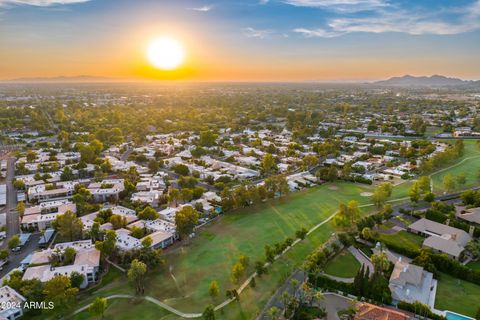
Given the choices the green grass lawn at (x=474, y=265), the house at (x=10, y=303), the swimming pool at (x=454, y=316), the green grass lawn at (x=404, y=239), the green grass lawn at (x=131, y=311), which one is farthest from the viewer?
the green grass lawn at (x=404, y=239)

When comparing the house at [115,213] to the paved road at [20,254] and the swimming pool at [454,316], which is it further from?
the swimming pool at [454,316]

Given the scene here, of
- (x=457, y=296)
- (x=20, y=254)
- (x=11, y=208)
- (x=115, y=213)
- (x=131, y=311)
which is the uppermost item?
(x=115, y=213)

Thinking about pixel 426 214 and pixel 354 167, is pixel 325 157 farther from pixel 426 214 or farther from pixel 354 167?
pixel 426 214

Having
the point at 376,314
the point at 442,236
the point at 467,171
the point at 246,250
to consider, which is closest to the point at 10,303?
the point at 246,250

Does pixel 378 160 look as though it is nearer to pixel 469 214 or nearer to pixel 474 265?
pixel 469 214

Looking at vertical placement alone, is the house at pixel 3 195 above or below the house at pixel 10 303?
above

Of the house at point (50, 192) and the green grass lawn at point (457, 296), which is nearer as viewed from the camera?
the green grass lawn at point (457, 296)

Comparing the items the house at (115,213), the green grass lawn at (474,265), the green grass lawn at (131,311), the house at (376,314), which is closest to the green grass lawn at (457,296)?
the green grass lawn at (474,265)
